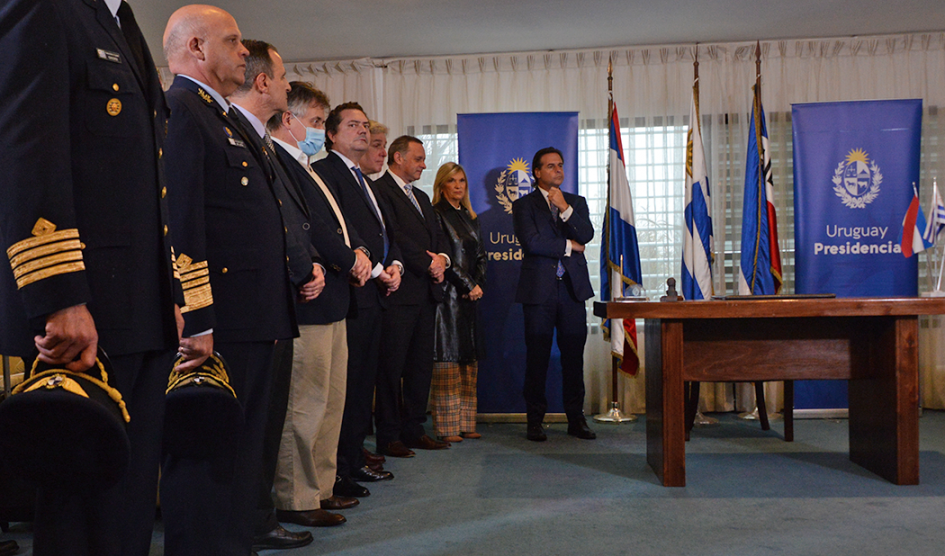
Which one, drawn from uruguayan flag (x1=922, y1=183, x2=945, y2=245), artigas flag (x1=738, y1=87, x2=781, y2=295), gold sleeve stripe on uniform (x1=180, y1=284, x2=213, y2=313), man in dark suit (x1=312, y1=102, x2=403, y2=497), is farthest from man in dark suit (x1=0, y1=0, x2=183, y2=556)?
uruguayan flag (x1=922, y1=183, x2=945, y2=245)

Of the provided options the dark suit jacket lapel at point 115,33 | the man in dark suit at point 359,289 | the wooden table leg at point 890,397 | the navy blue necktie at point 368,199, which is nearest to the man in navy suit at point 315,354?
the man in dark suit at point 359,289

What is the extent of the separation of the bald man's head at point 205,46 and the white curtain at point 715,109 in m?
3.68

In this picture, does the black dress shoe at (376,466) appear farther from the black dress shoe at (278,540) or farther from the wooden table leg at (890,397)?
the wooden table leg at (890,397)

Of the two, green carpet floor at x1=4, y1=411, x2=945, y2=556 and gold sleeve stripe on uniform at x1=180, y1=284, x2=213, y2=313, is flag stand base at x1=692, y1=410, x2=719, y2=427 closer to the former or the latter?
green carpet floor at x1=4, y1=411, x2=945, y2=556

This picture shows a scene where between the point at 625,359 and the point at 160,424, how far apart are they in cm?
381

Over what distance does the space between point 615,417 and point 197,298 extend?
370 cm

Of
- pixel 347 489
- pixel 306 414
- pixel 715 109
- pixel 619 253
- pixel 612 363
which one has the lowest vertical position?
pixel 347 489

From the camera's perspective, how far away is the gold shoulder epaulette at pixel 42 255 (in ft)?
3.17

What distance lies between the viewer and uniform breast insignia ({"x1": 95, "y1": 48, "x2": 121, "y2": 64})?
110cm

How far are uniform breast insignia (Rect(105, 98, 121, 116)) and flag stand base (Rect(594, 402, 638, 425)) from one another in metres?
4.05

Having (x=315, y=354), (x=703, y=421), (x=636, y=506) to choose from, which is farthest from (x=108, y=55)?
(x=703, y=421)

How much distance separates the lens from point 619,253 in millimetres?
4723

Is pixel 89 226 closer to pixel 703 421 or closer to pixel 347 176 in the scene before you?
pixel 347 176

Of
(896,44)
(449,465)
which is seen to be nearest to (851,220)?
(896,44)
